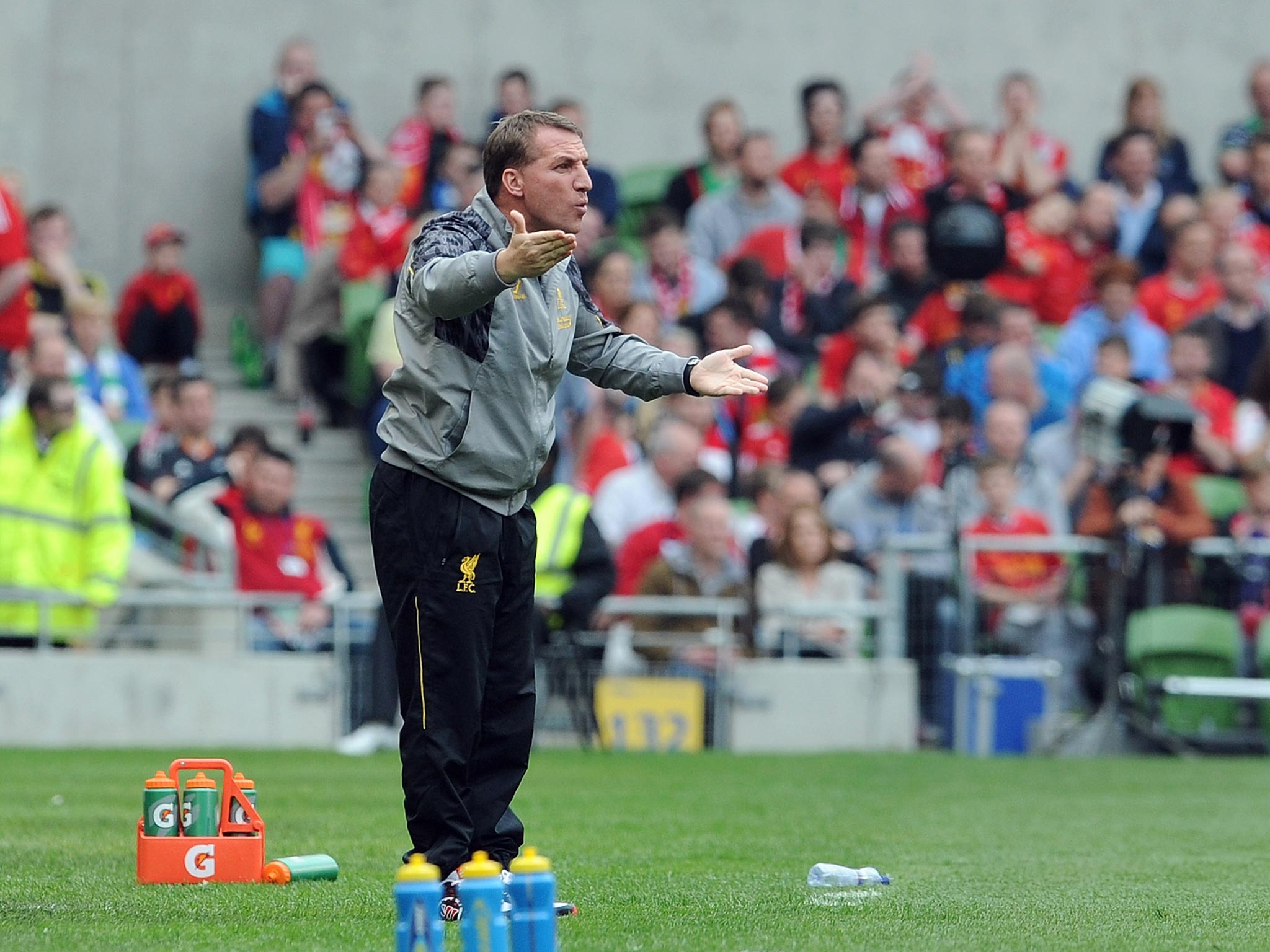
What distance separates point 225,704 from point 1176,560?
6.31 meters

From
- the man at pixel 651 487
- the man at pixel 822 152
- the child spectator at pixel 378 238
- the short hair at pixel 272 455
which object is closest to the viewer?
the short hair at pixel 272 455

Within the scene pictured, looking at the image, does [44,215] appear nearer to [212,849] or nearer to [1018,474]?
[1018,474]

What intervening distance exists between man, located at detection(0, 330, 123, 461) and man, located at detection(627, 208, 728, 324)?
455 cm

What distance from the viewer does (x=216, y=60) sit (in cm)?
2191

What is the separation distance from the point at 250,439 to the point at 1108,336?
6824 mm

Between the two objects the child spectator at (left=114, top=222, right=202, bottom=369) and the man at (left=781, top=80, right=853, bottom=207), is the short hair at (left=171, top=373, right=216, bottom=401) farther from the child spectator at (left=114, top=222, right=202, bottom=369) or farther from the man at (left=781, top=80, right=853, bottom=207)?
the man at (left=781, top=80, right=853, bottom=207)

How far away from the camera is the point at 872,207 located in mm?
20000

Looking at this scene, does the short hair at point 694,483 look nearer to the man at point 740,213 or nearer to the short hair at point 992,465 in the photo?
the short hair at point 992,465

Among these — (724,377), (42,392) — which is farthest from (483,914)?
(42,392)

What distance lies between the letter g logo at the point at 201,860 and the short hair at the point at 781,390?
10.2m

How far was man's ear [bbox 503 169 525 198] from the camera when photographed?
20.5 feet

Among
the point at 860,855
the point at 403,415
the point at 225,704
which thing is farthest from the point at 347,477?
the point at 403,415

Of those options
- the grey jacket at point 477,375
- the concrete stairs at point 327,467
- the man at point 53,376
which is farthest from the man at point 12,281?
the grey jacket at point 477,375

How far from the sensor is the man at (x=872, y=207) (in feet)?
65.2
